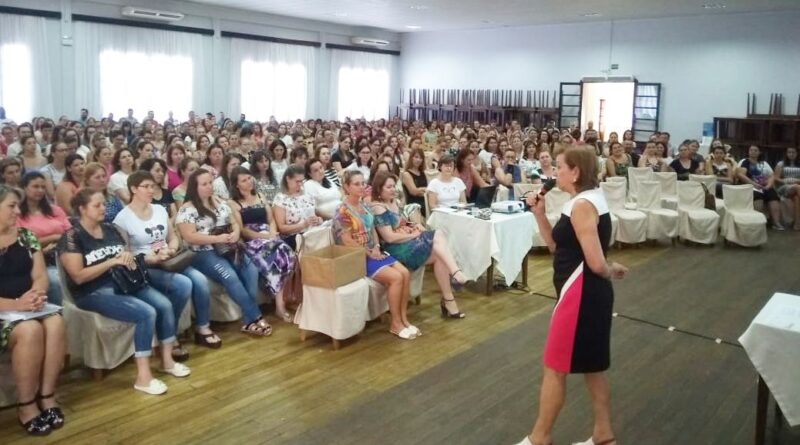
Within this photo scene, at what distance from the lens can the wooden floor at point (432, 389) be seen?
9.94 feet

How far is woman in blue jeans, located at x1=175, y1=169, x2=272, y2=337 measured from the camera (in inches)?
163

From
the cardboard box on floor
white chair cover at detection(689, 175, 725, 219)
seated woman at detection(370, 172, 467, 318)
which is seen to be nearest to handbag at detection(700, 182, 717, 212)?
white chair cover at detection(689, 175, 725, 219)

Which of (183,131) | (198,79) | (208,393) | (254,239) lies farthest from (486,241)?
(198,79)

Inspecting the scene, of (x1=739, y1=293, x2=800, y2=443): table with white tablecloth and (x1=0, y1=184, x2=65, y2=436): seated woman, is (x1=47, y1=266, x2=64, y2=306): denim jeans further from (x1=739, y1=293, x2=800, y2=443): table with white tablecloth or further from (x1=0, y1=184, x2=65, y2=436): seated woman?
(x1=739, y1=293, x2=800, y2=443): table with white tablecloth

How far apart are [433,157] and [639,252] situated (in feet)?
8.96

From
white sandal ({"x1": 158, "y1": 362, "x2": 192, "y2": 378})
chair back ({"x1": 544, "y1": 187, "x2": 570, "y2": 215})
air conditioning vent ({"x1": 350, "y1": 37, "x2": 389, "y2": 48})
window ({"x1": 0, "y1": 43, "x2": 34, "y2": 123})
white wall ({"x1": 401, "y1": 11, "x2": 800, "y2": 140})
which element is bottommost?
white sandal ({"x1": 158, "y1": 362, "x2": 192, "y2": 378})

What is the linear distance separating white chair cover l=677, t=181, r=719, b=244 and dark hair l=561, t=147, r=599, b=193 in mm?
5255

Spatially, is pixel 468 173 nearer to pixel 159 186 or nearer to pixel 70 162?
pixel 159 186

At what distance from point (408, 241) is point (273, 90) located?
36.2 ft

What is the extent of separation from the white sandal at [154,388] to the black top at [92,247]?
0.57 meters

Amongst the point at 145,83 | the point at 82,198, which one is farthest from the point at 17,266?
the point at 145,83

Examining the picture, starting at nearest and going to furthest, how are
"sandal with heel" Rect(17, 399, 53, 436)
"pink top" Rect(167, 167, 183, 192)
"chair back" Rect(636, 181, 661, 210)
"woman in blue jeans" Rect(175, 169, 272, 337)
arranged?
"sandal with heel" Rect(17, 399, 53, 436) < "woman in blue jeans" Rect(175, 169, 272, 337) < "pink top" Rect(167, 167, 183, 192) < "chair back" Rect(636, 181, 661, 210)

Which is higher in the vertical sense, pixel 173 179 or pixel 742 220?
pixel 173 179

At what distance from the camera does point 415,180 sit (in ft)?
20.7
